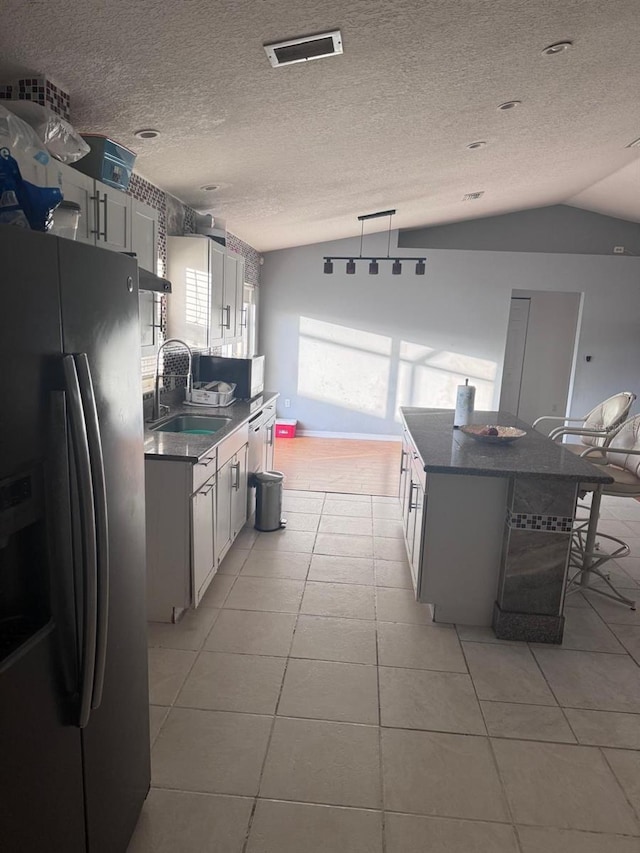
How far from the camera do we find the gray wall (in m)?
7.11

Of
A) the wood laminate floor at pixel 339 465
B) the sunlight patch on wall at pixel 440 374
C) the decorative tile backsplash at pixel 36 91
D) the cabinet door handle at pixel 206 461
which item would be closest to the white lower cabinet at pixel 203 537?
the cabinet door handle at pixel 206 461

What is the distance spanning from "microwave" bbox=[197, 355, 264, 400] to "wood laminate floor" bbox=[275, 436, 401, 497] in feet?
3.94

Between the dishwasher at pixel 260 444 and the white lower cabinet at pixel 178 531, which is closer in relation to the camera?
the white lower cabinet at pixel 178 531

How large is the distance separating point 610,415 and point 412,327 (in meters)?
3.61

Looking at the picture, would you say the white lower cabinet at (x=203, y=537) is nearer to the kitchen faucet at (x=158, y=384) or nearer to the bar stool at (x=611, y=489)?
the kitchen faucet at (x=158, y=384)

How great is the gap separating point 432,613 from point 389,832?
136 cm

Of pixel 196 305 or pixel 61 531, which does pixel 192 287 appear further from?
pixel 61 531

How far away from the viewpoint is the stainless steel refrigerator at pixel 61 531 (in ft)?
3.38

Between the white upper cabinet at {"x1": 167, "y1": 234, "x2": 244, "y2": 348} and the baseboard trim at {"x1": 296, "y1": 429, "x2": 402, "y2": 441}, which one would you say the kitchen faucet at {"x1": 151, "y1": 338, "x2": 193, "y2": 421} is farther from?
the baseboard trim at {"x1": 296, "y1": 429, "x2": 402, "y2": 441}

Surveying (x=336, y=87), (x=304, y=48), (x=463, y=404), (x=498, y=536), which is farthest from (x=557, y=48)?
(x=498, y=536)

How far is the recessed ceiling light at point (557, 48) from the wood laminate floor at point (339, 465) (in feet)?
11.7

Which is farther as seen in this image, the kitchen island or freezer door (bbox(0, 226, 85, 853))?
the kitchen island

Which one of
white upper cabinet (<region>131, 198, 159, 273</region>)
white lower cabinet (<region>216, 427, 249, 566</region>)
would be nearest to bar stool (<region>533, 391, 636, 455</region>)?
white lower cabinet (<region>216, 427, 249, 566</region>)

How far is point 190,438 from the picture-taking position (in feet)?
10.1
